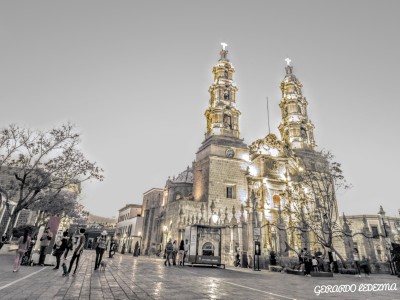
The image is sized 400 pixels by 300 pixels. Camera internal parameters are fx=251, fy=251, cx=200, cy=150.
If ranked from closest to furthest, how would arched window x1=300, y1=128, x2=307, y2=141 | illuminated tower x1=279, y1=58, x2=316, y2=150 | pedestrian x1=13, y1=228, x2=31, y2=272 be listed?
1. pedestrian x1=13, y1=228, x2=31, y2=272
2. illuminated tower x1=279, y1=58, x2=316, y2=150
3. arched window x1=300, y1=128, x2=307, y2=141

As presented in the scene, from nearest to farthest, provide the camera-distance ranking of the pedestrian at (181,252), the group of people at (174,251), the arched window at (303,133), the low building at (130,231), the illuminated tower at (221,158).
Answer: the group of people at (174,251), the pedestrian at (181,252), the illuminated tower at (221,158), the arched window at (303,133), the low building at (130,231)

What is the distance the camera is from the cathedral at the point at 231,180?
28594 mm

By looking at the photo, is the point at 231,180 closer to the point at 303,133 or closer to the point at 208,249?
the point at 208,249

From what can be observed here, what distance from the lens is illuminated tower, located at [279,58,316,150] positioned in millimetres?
40938

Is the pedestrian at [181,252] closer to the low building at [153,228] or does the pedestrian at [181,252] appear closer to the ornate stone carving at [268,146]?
the low building at [153,228]

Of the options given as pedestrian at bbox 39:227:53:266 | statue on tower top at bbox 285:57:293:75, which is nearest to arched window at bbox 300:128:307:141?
statue on tower top at bbox 285:57:293:75

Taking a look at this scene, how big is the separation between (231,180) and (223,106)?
1110 cm

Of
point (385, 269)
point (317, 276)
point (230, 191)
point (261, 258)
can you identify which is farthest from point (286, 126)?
point (317, 276)

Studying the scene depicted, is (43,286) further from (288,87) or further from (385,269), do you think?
(288,87)

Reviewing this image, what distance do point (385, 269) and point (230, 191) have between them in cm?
1694

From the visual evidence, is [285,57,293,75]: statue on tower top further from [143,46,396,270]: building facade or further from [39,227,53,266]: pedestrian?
[39,227,53,266]: pedestrian

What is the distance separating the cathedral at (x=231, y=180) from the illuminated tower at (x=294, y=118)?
0.53 ft

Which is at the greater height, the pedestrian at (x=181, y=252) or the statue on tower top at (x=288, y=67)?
the statue on tower top at (x=288, y=67)

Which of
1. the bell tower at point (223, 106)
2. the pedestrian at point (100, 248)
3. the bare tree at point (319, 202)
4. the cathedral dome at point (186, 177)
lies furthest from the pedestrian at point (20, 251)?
the cathedral dome at point (186, 177)
